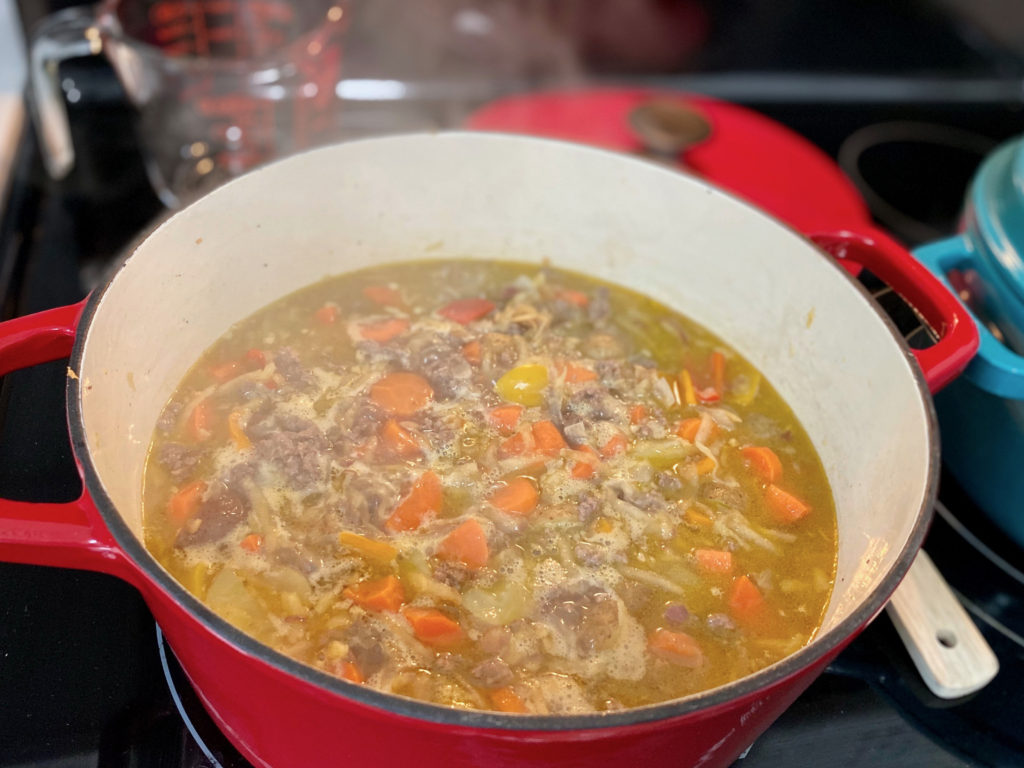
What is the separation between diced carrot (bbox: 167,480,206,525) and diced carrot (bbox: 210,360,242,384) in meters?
0.32

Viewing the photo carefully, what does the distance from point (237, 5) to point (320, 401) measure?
1678mm

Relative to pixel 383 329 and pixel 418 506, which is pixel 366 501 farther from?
pixel 383 329

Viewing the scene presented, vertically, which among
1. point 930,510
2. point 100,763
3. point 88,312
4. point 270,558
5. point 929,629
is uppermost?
point 88,312

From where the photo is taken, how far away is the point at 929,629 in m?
1.82

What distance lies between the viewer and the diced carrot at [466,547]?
1.66 metres

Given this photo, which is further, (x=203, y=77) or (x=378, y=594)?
(x=203, y=77)

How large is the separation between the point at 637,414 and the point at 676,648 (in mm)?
608

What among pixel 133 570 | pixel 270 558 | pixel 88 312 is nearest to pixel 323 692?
pixel 133 570

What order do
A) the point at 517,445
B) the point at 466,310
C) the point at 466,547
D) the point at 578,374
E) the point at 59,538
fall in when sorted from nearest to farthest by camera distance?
the point at 59,538
the point at 466,547
the point at 517,445
the point at 578,374
the point at 466,310

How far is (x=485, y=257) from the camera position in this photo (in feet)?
7.91

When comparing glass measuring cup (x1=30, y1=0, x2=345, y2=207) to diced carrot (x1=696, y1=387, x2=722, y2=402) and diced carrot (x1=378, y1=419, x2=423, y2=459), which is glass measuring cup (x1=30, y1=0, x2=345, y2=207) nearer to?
diced carrot (x1=378, y1=419, x2=423, y2=459)

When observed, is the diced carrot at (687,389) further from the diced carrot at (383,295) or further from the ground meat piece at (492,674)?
the ground meat piece at (492,674)

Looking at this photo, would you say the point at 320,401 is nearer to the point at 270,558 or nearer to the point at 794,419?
the point at 270,558

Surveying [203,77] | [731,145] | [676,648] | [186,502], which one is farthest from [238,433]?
[731,145]
